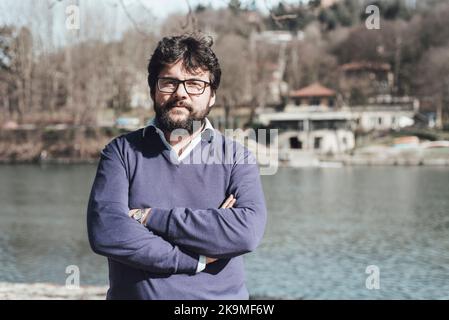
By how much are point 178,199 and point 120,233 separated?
22cm

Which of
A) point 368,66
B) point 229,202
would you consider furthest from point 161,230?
point 368,66

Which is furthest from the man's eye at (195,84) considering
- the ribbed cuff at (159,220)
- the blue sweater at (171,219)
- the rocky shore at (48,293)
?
the rocky shore at (48,293)

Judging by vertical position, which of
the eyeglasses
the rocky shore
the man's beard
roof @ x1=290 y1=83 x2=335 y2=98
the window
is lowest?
the window

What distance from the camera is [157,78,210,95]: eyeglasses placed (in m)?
2.40

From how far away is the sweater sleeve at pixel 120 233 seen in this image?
2250 mm

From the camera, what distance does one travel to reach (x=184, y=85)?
240 centimetres

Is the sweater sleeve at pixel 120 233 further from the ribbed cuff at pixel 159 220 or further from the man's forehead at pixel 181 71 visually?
the man's forehead at pixel 181 71

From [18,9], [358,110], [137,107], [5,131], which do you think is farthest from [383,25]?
[18,9]

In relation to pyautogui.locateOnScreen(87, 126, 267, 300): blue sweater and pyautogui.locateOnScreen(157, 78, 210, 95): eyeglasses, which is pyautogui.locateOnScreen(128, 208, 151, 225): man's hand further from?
pyautogui.locateOnScreen(157, 78, 210, 95): eyeglasses

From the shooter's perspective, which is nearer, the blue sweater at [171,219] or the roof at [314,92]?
the blue sweater at [171,219]

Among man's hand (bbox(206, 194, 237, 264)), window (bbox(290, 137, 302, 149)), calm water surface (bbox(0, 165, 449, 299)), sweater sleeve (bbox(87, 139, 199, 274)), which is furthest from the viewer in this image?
window (bbox(290, 137, 302, 149))

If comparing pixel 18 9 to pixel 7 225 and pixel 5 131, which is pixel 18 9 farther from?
pixel 5 131

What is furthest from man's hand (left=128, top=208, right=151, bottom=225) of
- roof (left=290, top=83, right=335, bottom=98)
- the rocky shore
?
roof (left=290, top=83, right=335, bottom=98)

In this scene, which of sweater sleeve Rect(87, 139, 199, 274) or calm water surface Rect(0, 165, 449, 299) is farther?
calm water surface Rect(0, 165, 449, 299)
